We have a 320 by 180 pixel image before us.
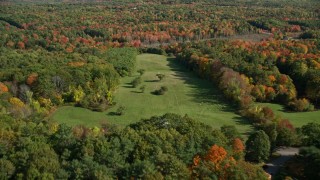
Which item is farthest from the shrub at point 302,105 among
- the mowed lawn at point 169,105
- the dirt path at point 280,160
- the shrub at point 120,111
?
the shrub at point 120,111

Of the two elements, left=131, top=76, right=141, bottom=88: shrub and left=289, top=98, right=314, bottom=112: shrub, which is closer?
left=289, top=98, right=314, bottom=112: shrub

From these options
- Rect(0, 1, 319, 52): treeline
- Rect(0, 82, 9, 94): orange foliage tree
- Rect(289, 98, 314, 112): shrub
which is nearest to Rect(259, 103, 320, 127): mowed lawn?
Rect(289, 98, 314, 112): shrub

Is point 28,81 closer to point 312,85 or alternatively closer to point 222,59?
point 222,59

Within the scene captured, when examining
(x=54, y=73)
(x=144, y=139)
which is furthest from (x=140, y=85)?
(x=144, y=139)

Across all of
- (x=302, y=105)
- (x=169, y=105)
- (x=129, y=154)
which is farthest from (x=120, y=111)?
(x=302, y=105)

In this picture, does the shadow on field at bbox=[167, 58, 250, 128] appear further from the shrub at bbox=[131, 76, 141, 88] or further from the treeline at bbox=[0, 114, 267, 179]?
the treeline at bbox=[0, 114, 267, 179]

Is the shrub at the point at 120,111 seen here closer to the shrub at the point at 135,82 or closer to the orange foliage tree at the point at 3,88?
the shrub at the point at 135,82

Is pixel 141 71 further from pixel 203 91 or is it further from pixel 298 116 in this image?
pixel 298 116
